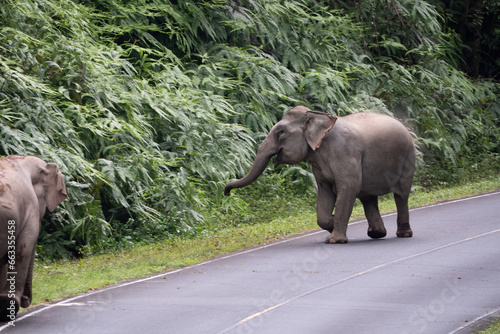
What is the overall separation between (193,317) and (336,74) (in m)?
16.4

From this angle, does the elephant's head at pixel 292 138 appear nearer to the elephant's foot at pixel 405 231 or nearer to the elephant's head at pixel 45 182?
the elephant's foot at pixel 405 231

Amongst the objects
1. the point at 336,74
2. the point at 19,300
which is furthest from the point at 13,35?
the point at 336,74

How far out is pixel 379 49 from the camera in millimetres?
29641

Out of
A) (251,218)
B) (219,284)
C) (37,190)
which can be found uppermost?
(37,190)

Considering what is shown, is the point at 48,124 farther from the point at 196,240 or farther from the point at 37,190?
the point at 37,190

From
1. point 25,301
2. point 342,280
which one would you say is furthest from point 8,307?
point 342,280

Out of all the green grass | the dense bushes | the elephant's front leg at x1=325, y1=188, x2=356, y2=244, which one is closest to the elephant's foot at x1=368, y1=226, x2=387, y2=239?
the elephant's front leg at x1=325, y1=188, x2=356, y2=244

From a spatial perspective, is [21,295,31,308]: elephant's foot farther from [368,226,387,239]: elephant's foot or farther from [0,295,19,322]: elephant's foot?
[368,226,387,239]: elephant's foot

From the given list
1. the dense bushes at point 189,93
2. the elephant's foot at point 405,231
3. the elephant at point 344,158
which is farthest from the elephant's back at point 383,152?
the dense bushes at point 189,93

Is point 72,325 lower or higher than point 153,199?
higher

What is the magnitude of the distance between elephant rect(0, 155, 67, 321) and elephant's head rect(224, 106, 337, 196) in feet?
18.8

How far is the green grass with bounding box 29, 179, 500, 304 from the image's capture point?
11645 millimetres

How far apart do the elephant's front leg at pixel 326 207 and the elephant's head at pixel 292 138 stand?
0.71m

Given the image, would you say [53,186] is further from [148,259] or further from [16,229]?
[148,259]
